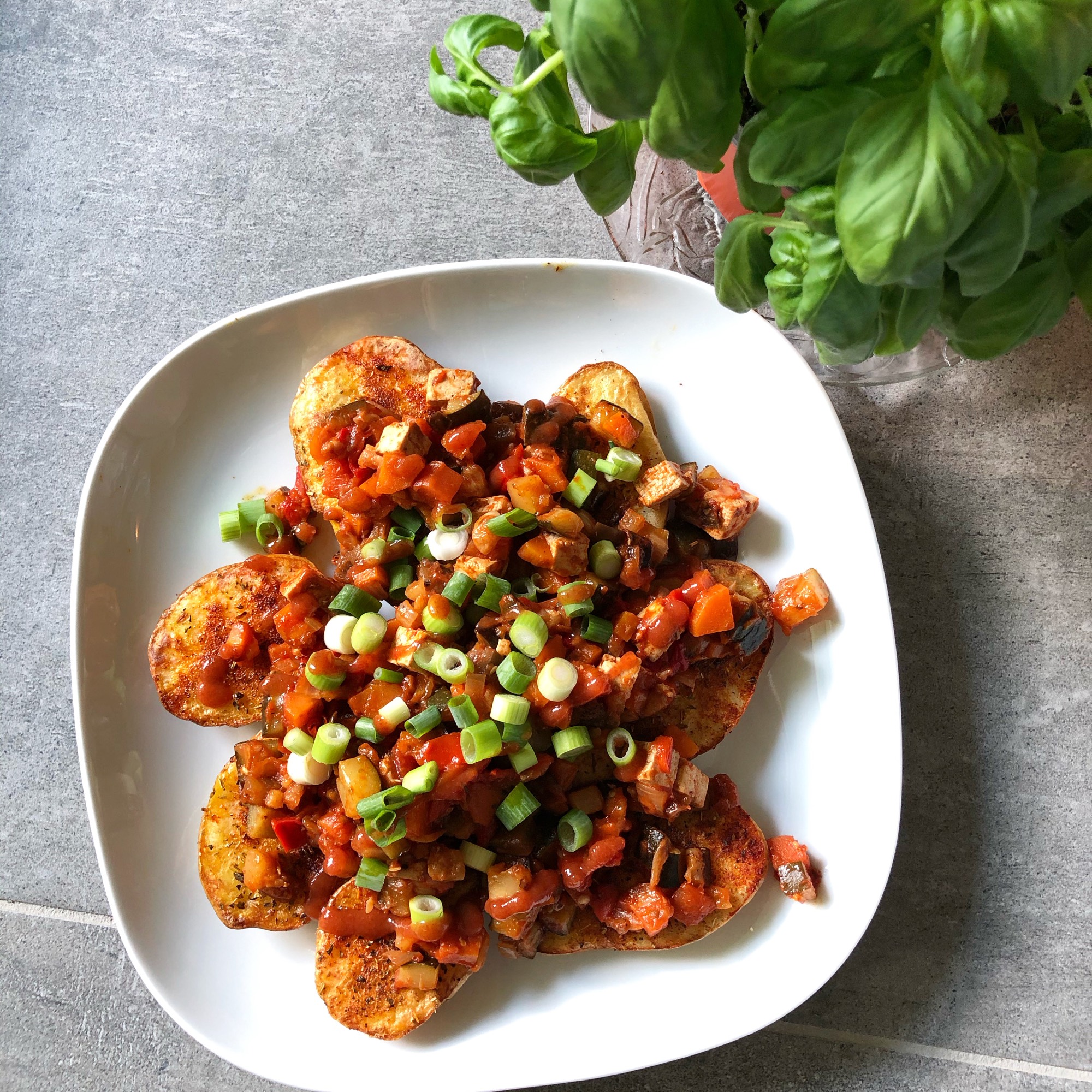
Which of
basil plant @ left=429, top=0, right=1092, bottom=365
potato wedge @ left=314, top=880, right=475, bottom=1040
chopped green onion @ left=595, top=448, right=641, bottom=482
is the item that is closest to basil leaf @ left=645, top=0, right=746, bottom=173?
basil plant @ left=429, top=0, right=1092, bottom=365

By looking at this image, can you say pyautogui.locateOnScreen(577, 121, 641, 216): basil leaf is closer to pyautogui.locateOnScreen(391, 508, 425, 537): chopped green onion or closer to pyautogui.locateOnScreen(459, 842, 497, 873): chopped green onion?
pyautogui.locateOnScreen(391, 508, 425, 537): chopped green onion

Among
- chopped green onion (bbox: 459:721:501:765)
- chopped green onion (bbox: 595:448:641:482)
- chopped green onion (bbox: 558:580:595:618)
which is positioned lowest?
chopped green onion (bbox: 459:721:501:765)

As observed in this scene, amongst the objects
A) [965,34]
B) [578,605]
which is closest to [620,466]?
[578,605]

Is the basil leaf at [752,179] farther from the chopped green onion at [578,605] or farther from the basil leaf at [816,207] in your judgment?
the chopped green onion at [578,605]

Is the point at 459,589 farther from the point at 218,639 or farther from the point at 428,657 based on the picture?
the point at 218,639

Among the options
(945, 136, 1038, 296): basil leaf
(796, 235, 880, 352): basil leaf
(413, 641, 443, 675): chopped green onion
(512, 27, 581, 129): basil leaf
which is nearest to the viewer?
(945, 136, 1038, 296): basil leaf

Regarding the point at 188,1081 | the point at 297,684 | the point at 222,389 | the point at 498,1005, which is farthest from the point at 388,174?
the point at 188,1081
